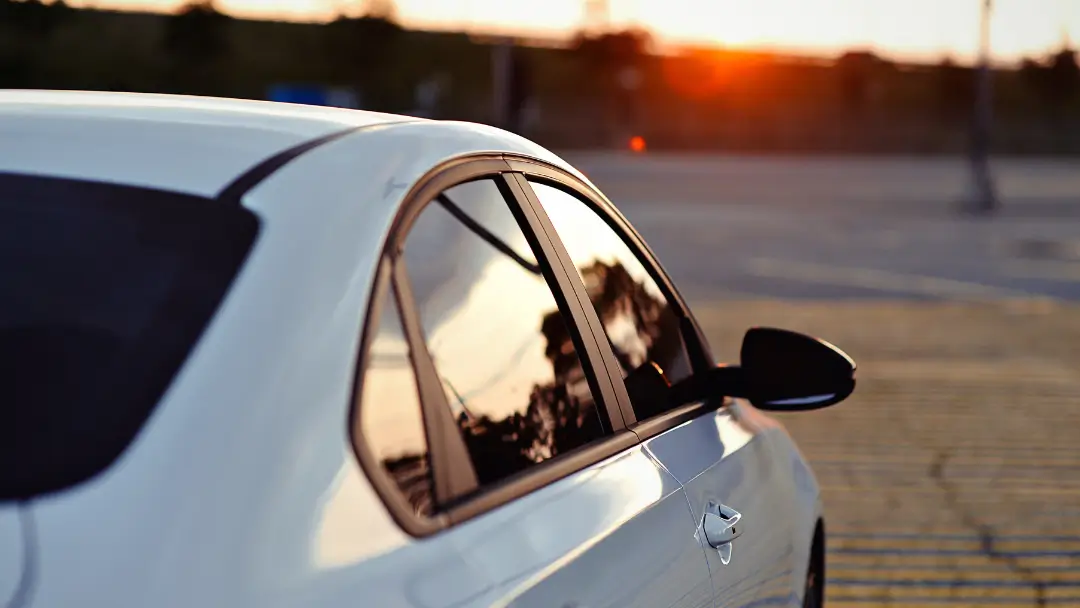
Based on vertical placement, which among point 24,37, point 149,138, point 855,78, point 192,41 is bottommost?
point 855,78

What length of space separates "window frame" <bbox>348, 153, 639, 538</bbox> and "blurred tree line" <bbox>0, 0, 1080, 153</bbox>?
81670 millimetres

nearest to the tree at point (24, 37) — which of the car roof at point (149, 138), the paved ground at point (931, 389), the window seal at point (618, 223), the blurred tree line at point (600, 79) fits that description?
the blurred tree line at point (600, 79)

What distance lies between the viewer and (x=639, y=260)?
12.2ft

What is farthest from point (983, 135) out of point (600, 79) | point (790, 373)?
point (600, 79)

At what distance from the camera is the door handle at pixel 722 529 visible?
3186 mm

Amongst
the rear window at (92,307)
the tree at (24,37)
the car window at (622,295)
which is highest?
the rear window at (92,307)

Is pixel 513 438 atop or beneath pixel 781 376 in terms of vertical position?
atop

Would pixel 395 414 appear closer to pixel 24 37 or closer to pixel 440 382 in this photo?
pixel 440 382

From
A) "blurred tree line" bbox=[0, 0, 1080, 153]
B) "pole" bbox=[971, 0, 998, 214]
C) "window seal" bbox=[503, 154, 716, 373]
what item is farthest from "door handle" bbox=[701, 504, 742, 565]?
"blurred tree line" bbox=[0, 0, 1080, 153]

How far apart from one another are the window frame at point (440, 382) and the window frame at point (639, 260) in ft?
0.04

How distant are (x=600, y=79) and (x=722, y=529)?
407 feet

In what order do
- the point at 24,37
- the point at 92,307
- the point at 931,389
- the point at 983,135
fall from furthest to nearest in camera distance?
the point at 24,37 < the point at 983,135 < the point at 931,389 < the point at 92,307

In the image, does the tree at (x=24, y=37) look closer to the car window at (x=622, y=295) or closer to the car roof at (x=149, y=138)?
the car window at (x=622, y=295)

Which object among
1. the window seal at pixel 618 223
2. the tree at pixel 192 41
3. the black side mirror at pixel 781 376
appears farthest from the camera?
the tree at pixel 192 41
